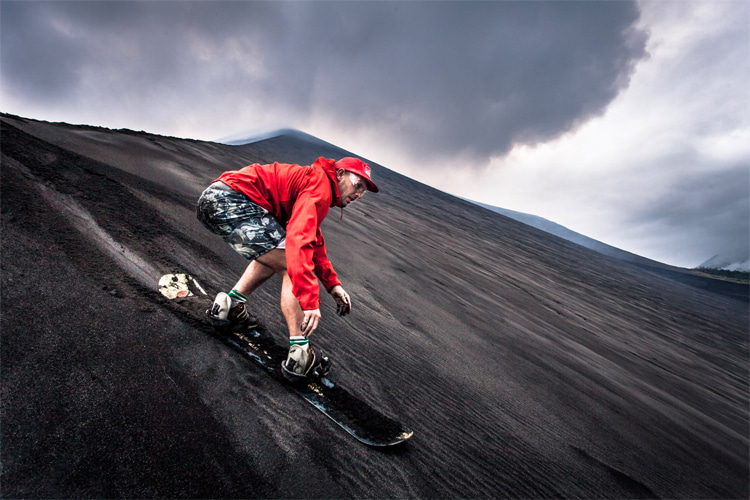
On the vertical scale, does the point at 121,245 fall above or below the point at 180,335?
above

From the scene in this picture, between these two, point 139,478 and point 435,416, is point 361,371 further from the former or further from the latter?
point 139,478

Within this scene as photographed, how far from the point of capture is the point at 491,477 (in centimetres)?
183

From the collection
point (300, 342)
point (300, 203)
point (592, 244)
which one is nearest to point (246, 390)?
point (300, 342)

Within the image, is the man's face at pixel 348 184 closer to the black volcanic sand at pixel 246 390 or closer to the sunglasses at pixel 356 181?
the sunglasses at pixel 356 181

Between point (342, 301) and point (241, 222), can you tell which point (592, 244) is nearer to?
point (342, 301)

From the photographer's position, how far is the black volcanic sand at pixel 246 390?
127 centimetres

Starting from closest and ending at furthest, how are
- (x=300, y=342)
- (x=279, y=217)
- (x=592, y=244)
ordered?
(x=300, y=342) < (x=279, y=217) < (x=592, y=244)

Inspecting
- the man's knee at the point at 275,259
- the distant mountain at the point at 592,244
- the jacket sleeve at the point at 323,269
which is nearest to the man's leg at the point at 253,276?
the man's knee at the point at 275,259

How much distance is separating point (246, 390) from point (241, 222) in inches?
36.7

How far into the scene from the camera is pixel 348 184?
1928 millimetres

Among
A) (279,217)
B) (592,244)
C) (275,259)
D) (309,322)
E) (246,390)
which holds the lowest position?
(246,390)

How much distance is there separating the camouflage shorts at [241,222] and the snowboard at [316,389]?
2.01 feet

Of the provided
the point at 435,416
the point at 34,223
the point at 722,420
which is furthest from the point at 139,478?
the point at 722,420

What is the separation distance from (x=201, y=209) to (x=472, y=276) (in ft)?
23.7
